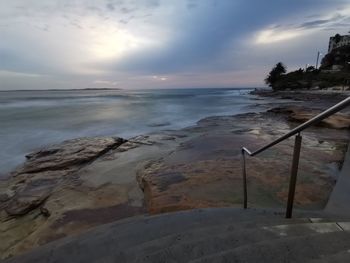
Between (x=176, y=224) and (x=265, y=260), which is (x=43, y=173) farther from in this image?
(x=265, y=260)

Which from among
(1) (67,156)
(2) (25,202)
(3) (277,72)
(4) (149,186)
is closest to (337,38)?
(3) (277,72)

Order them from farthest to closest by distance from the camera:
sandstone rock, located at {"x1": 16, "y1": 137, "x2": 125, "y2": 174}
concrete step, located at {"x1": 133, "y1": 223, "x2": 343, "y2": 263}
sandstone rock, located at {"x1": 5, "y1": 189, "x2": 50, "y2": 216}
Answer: sandstone rock, located at {"x1": 16, "y1": 137, "x2": 125, "y2": 174} < sandstone rock, located at {"x1": 5, "y1": 189, "x2": 50, "y2": 216} < concrete step, located at {"x1": 133, "y1": 223, "x2": 343, "y2": 263}

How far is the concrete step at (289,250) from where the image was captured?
169 centimetres

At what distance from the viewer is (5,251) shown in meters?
3.74

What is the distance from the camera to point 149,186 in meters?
5.21

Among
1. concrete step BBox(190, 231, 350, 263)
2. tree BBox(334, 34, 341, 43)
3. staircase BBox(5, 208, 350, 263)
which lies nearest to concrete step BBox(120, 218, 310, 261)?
staircase BBox(5, 208, 350, 263)

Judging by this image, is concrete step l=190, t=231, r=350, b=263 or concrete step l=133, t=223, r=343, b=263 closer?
concrete step l=190, t=231, r=350, b=263

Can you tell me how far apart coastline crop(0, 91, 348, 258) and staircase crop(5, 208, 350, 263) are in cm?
121

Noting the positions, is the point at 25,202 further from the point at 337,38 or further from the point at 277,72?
the point at 337,38

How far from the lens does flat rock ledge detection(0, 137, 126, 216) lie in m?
5.48

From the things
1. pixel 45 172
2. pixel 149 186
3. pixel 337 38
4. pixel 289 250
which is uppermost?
pixel 337 38

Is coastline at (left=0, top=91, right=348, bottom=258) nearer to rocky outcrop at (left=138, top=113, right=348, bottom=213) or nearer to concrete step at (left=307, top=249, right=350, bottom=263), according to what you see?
rocky outcrop at (left=138, top=113, right=348, bottom=213)

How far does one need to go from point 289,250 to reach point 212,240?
0.58m

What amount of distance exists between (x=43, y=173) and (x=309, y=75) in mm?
82963
